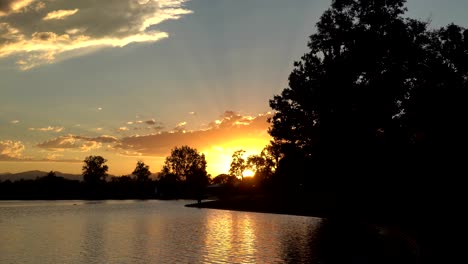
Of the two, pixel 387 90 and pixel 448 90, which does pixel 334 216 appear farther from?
pixel 448 90

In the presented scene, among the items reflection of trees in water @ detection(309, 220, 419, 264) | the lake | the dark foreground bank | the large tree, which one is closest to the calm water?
the lake

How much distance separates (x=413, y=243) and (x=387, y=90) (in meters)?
26.7

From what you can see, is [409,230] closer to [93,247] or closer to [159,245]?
[159,245]

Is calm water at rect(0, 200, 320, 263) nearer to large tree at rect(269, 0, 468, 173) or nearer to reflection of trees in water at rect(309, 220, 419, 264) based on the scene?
reflection of trees in water at rect(309, 220, 419, 264)

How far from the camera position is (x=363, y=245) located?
3052 cm

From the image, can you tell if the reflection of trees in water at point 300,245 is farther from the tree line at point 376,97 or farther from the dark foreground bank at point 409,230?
the tree line at point 376,97

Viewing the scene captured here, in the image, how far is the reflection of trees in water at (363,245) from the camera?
24.6 meters

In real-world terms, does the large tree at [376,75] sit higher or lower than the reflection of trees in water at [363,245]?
higher

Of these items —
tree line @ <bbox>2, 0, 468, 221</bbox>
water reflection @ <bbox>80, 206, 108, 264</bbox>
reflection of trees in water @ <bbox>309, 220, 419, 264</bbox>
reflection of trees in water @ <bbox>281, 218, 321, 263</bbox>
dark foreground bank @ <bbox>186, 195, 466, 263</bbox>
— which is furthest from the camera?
tree line @ <bbox>2, 0, 468, 221</bbox>

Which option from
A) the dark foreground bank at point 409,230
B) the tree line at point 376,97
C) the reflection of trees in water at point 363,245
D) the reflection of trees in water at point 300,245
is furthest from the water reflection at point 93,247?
the tree line at point 376,97

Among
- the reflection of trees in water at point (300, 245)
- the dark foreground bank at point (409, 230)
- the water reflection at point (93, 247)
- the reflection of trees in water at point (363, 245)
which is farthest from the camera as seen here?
the water reflection at point (93, 247)

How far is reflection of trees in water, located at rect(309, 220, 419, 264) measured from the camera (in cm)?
2457

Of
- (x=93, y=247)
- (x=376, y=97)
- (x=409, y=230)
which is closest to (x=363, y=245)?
(x=409, y=230)

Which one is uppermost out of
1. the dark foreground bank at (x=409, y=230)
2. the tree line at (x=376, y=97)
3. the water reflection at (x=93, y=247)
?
the tree line at (x=376, y=97)
